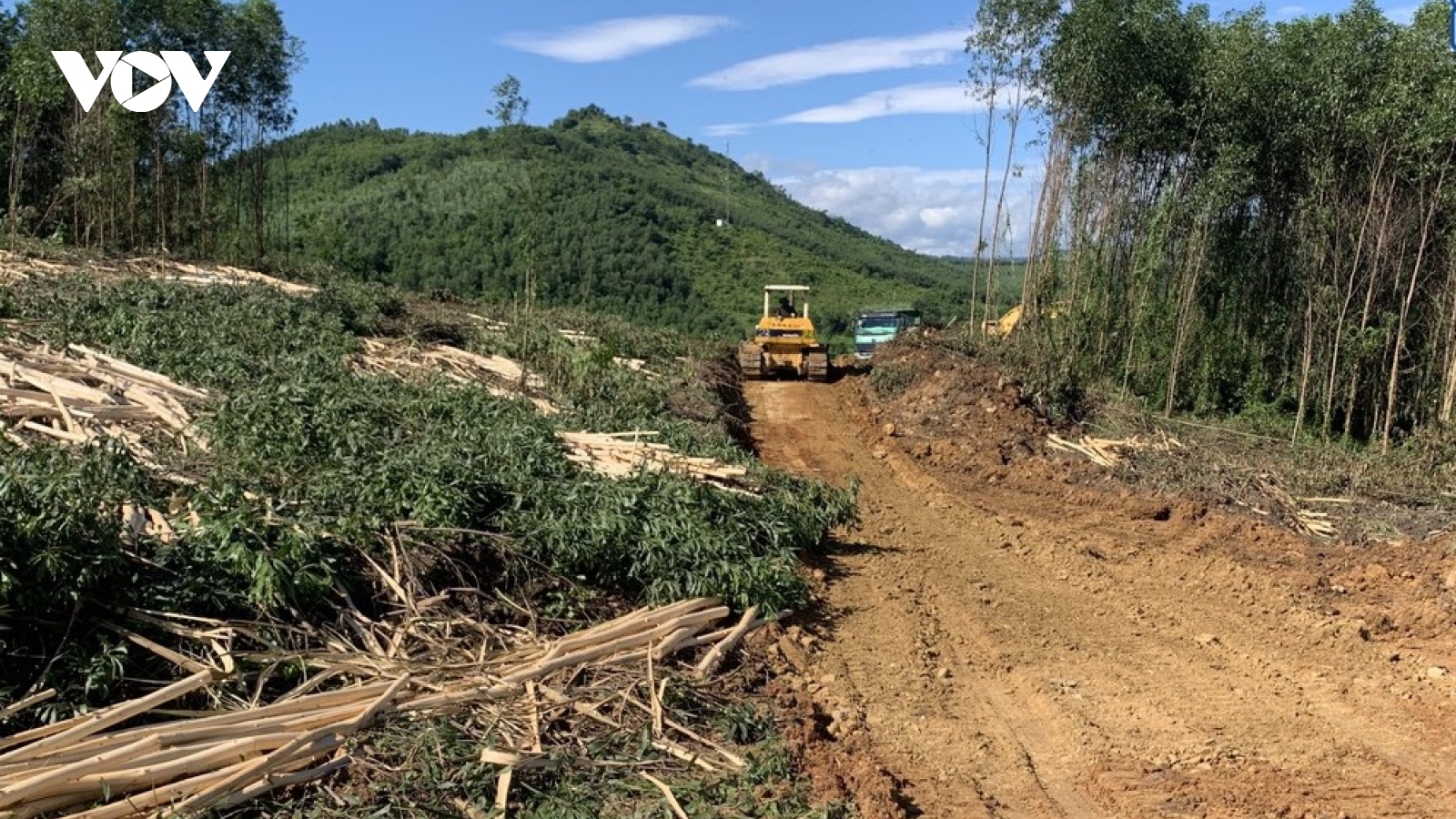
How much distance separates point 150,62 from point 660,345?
12.3 meters

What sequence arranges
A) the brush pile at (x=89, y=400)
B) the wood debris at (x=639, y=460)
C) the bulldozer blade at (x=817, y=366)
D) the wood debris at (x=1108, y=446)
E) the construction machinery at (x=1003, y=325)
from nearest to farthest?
1. the brush pile at (x=89, y=400)
2. the wood debris at (x=639, y=460)
3. the wood debris at (x=1108, y=446)
4. the bulldozer blade at (x=817, y=366)
5. the construction machinery at (x=1003, y=325)

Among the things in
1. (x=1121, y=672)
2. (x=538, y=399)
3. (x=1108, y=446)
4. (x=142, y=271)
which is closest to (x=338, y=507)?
(x=1121, y=672)

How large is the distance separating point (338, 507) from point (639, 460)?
2.66 metres

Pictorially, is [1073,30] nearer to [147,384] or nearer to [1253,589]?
[1253,589]

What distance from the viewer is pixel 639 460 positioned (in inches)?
317

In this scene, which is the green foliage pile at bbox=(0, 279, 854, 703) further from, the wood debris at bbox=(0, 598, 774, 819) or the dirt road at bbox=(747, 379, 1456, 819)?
the dirt road at bbox=(747, 379, 1456, 819)

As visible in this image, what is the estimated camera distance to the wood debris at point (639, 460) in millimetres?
7809

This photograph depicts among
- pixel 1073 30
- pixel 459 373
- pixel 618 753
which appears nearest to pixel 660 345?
pixel 459 373

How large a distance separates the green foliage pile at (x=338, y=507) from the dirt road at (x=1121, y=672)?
92cm

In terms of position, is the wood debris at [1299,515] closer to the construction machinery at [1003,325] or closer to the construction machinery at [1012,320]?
the construction machinery at [1012,320]

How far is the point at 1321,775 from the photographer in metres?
5.08

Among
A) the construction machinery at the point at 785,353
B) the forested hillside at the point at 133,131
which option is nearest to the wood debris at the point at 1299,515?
the construction machinery at the point at 785,353

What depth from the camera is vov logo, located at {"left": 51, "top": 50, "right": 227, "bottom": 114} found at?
771 inches

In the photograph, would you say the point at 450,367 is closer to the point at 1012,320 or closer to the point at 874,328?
the point at 874,328
